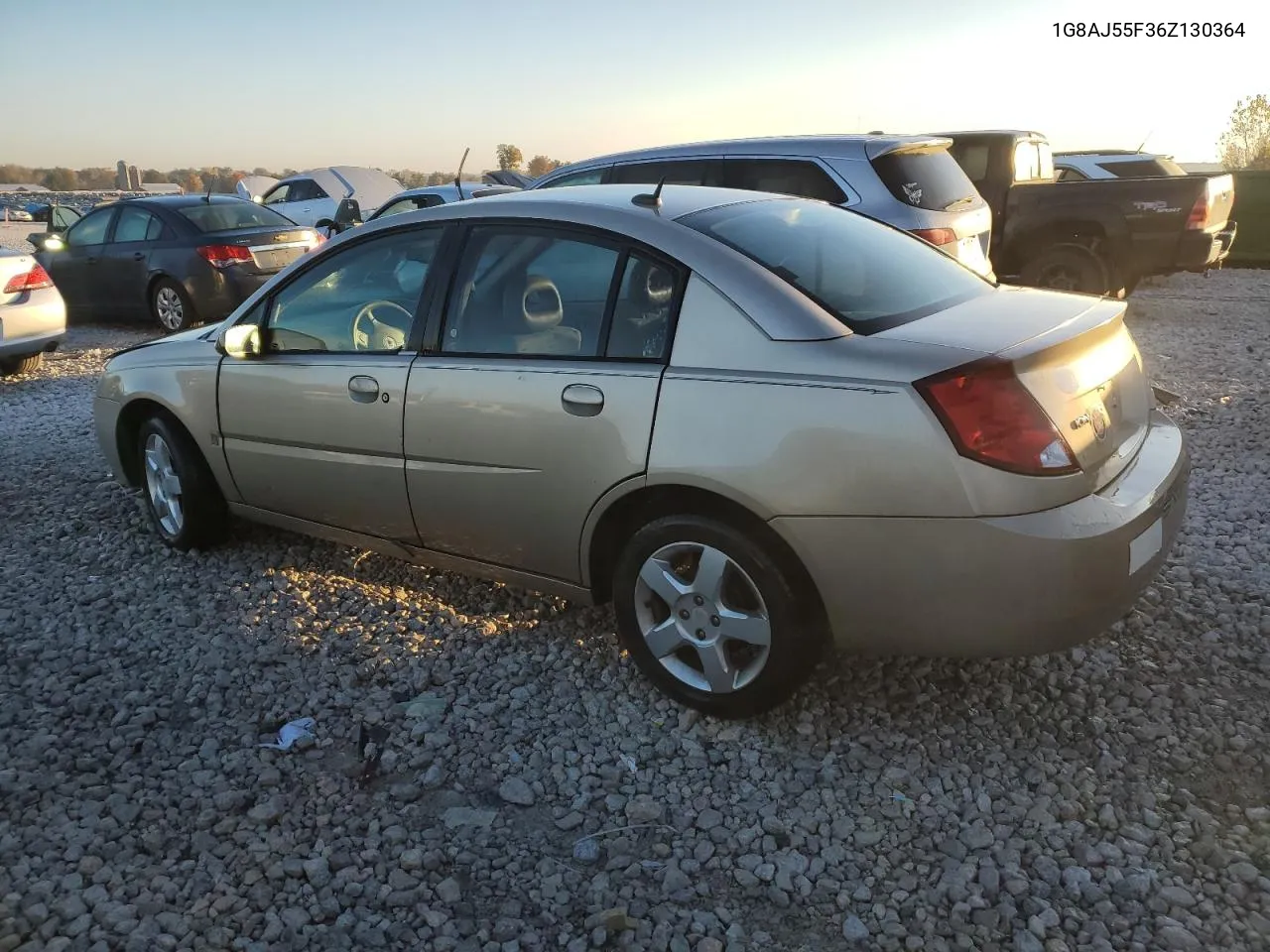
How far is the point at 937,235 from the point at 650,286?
14.4 ft

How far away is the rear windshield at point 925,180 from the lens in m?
6.88

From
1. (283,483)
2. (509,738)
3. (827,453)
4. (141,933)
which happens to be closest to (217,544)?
(283,483)

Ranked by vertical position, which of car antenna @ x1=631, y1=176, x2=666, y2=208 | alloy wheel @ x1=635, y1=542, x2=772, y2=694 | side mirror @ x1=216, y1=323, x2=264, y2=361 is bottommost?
alloy wheel @ x1=635, y1=542, x2=772, y2=694

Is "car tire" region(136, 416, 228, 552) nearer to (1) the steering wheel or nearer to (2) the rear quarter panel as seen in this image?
(1) the steering wheel

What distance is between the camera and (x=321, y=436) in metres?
3.83

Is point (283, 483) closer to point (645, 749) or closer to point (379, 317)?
point (379, 317)

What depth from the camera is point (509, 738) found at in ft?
10.2

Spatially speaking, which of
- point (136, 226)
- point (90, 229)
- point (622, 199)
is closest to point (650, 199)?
point (622, 199)

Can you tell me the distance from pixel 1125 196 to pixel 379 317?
8756 mm

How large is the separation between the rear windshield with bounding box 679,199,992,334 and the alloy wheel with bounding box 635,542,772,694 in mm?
826

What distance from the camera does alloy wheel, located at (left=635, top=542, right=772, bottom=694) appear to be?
115 inches

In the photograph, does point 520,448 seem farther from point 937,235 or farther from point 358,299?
point 937,235

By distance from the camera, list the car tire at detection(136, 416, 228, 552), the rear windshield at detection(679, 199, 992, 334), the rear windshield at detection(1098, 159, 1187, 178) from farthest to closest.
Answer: the rear windshield at detection(1098, 159, 1187, 178) → the car tire at detection(136, 416, 228, 552) → the rear windshield at detection(679, 199, 992, 334)

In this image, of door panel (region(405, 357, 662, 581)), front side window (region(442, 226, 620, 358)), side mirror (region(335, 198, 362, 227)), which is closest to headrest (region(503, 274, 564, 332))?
front side window (region(442, 226, 620, 358))
